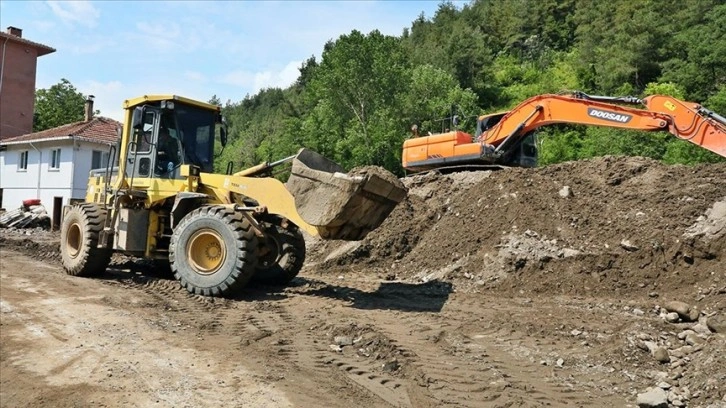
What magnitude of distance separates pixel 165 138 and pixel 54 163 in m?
20.3

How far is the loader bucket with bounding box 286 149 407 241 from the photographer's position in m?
7.11

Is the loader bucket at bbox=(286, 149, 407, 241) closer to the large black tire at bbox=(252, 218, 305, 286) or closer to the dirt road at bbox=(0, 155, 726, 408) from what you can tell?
the dirt road at bbox=(0, 155, 726, 408)

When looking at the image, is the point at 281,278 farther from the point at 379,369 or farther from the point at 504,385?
the point at 504,385

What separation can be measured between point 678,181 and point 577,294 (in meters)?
3.65

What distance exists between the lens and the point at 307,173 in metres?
7.38

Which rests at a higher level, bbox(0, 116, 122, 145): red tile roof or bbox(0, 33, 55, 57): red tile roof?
bbox(0, 33, 55, 57): red tile roof

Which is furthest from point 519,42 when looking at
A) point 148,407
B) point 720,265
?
point 148,407

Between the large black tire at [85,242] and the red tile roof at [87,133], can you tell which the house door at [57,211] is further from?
the large black tire at [85,242]

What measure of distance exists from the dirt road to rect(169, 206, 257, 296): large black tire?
0.26 m

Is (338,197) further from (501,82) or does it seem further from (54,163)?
(501,82)

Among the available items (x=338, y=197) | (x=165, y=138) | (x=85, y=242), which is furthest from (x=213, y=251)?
(x=85, y=242)

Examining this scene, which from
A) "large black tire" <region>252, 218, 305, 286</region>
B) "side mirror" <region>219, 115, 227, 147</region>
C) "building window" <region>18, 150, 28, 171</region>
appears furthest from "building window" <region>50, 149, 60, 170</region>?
"large black tire" <region>252, 218, 305, 286</region>

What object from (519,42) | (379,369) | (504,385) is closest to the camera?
(504,385)

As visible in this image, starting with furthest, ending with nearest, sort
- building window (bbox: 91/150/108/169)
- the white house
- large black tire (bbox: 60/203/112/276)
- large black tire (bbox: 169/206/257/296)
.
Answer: building window (bbox: 91/150/108/169) → the white house → large black tire (bbox: 60/203/112/276) → large black tire (bbox: 169/206/257/296)
